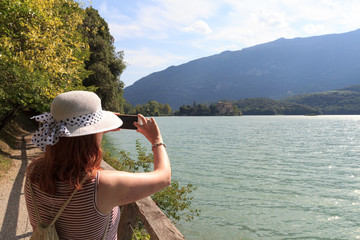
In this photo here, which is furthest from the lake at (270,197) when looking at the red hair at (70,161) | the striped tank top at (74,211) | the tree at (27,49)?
the red hair at (70,161)

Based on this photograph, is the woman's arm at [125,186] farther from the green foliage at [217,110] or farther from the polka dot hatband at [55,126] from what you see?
the green foliage at [217,110]

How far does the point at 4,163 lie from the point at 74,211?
12.3 metres

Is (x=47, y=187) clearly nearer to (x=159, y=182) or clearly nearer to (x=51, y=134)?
(x=51, y=134)

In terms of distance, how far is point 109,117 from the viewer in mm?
1590

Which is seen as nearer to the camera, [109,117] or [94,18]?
[109,117]

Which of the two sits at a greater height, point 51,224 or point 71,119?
point 71,119

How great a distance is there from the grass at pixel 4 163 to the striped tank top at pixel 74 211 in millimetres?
10456

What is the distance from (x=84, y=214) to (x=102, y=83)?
29375 millimetres

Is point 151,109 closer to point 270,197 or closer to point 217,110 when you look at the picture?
point 217,110

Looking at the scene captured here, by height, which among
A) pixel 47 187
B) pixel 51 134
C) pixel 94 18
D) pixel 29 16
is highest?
pixel 94 18

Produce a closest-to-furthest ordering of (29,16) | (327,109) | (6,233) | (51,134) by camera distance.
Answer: (51,134)
(6,233)
(29,16)
(327,109)

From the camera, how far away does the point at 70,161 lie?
1.47 meters

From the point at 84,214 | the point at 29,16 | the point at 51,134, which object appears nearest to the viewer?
the point at 51,134

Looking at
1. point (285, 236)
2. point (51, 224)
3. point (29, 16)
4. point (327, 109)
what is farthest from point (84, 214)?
point (327, 109)
